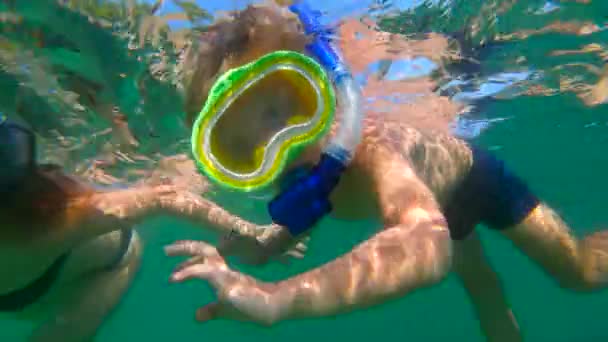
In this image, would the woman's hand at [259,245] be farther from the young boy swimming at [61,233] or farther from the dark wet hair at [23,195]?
the dark wet hair at [23,195]

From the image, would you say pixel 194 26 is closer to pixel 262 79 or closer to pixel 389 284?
pixel 262 79

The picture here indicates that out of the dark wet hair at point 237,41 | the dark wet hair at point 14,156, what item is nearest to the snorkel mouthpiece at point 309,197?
the dark wet hair at point 237,41

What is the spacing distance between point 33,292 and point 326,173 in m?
5.28

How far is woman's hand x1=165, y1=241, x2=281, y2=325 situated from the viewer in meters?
2.31

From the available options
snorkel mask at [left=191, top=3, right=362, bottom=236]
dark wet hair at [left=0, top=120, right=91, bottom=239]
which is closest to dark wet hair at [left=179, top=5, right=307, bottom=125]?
snorkel mask at [left=191, top=3, right=362, bottom=236]

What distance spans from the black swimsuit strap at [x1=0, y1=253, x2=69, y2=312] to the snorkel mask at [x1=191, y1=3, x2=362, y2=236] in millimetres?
4485

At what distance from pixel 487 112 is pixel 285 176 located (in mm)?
10122

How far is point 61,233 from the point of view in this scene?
5.38 metres

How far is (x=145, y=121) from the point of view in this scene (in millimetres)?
8664

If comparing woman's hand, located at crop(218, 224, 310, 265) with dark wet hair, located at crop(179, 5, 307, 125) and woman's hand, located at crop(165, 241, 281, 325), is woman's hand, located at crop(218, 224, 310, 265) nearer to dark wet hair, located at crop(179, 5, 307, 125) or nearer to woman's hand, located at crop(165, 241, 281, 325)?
dark wet hair, located at crop(179, 5, 307, 125)

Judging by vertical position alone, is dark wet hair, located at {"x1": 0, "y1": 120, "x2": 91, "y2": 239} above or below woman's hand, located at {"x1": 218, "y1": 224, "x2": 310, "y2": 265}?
above

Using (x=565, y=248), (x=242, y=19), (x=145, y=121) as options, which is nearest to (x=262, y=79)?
(x=242, y=19)

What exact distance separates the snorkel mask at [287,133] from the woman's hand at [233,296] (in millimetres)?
608

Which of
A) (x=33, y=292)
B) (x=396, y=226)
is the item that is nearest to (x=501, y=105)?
(x=396, y=226)
